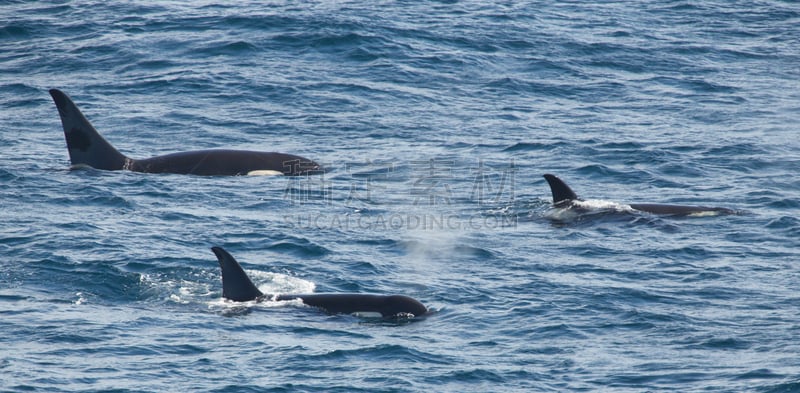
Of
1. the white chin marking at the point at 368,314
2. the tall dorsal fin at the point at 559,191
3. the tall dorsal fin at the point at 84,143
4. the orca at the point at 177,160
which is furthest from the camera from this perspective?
the orca at the point at 177,160

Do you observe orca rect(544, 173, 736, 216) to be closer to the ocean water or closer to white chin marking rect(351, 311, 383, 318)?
the ocean water

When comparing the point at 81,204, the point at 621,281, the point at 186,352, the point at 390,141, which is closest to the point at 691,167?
the point at 390,141

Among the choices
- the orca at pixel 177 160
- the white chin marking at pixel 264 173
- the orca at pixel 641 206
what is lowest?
the orca at pixel 641 206

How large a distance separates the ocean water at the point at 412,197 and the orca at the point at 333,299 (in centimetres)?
33

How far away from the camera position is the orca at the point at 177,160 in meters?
28.2

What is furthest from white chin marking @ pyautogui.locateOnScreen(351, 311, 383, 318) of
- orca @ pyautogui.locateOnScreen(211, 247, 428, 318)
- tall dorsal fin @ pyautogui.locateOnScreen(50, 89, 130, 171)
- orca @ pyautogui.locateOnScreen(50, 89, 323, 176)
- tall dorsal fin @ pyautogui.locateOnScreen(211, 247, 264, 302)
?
tall dorsal fin @ pyautogui.locateOnScreen(50, 89, 130, 171)

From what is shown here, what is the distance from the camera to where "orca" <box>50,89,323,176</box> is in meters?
28.2

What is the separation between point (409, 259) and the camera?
23.0 meters

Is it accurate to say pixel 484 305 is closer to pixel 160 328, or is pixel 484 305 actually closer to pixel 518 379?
pixel 518 379

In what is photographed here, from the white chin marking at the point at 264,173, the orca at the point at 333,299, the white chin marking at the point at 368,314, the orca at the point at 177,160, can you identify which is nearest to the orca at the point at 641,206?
the orca at the point at 177,160

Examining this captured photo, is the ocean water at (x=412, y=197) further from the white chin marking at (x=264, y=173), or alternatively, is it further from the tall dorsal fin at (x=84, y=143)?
the tall dorsal fin at (x=84, y=143)

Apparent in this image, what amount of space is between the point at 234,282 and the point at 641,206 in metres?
10.1

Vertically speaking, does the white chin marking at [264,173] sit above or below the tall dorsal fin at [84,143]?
below

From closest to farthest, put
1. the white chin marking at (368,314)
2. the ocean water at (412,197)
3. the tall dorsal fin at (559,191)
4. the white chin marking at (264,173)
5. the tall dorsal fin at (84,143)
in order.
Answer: the ocean water at (412,197) → the white chin marking at (368,314) → the tall dorsal fin at (559,191) → the tall dorsal fin at (84,143) → the white chin marking at (264,173)
